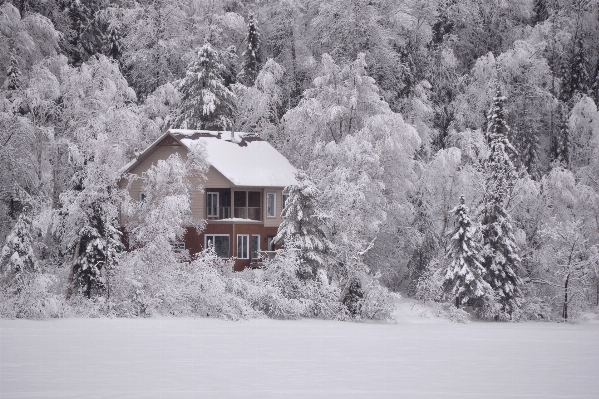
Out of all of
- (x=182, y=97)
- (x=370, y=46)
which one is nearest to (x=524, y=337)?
(x=370, y=46)

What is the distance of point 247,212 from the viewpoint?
5141 cm

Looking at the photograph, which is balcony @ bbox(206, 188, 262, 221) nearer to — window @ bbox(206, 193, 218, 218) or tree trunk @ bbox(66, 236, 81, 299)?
window @ bbox(206, 193, 218, 218)

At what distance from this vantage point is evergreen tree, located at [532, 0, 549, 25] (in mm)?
75625

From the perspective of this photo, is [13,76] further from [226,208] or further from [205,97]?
[205,97]

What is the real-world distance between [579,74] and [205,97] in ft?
101

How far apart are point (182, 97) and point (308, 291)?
26.7m

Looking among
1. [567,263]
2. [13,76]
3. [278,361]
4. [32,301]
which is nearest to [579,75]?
[567,263]

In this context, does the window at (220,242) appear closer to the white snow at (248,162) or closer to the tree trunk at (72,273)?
the white snow at (248,162)

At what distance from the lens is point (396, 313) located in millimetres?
46062

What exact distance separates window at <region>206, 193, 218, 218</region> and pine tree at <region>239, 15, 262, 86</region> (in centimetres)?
1755

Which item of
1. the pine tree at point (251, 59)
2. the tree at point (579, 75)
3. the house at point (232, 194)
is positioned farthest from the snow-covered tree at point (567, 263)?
the pine tree at point (251, 59)

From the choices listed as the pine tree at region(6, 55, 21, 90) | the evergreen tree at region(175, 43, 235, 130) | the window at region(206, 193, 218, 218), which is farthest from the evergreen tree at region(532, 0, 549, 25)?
the pine tree at region(6, 55, 21, 90)

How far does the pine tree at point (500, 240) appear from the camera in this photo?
4769 cm

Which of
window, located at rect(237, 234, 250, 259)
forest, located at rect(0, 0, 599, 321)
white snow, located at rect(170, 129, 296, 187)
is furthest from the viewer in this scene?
window, located at rect(237, 234, 250, 259)
